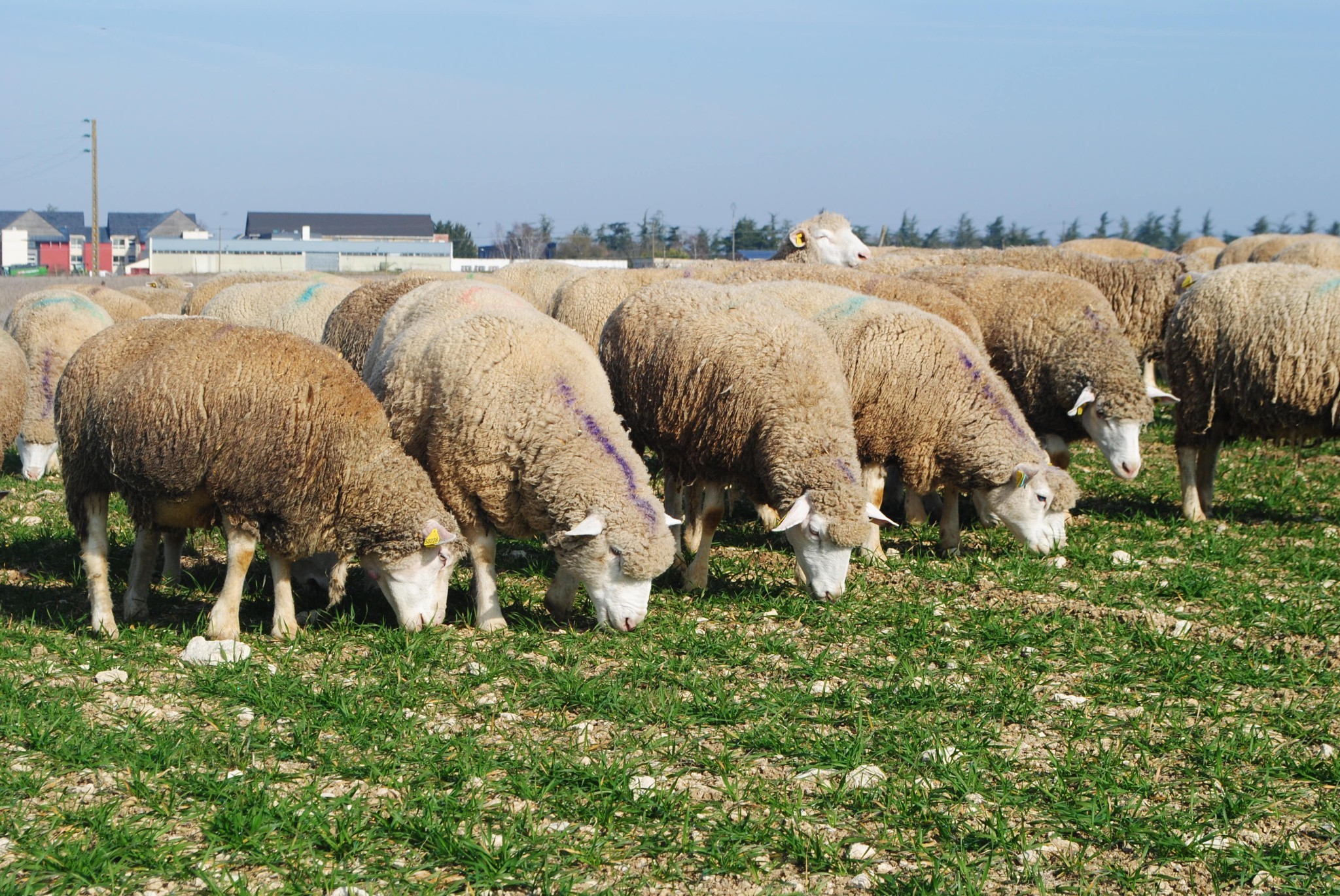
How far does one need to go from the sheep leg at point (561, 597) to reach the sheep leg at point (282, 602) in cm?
121

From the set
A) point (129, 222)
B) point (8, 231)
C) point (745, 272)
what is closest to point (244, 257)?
point (745, 272)

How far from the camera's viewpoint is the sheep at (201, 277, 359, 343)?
10.7 meters

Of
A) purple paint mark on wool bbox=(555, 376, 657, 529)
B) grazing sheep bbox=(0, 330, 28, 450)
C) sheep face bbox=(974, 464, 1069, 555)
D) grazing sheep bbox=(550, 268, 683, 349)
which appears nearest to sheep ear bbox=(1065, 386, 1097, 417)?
sheep face bbox=(974, 464, 1069, 555)

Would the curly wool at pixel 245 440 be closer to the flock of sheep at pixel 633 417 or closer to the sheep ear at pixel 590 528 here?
the flock of sheep at pixel 633 417

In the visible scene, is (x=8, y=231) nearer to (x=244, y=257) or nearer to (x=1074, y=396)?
(x=244, y=257)

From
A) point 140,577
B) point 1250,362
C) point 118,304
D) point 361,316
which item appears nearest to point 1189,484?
point 1250,362

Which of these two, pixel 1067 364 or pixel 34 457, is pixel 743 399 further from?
pixel 34 457

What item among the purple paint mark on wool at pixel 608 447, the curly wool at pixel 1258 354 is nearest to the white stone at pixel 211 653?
the purple paint mark on wool at pixel 608 447

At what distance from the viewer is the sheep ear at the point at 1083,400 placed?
27.1ft

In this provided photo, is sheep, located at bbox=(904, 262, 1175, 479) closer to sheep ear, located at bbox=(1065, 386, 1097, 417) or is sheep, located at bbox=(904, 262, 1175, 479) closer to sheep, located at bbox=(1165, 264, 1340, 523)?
sheep ear, located at bbox=(1065, 386, 1097, 417)

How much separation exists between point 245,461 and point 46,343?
676 cm

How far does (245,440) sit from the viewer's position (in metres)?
5.25

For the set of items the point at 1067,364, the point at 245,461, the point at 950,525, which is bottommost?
the point at 950,525

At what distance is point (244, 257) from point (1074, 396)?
157ft
